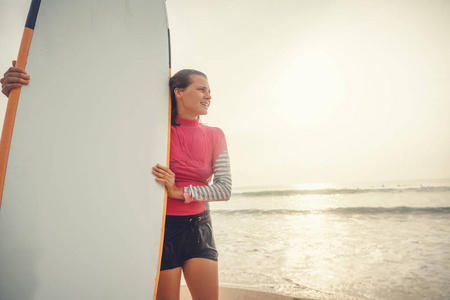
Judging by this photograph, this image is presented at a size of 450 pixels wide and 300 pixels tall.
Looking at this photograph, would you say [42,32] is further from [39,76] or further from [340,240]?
[340,240]

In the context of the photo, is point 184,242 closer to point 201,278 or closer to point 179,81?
point 201,278

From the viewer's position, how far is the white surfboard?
1006 millimetres

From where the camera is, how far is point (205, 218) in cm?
124

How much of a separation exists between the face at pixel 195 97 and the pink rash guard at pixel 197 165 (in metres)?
0.08

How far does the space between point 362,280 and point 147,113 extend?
3307mm

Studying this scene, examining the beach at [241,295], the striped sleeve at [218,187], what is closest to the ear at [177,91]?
the striped sleeve at [218,187]

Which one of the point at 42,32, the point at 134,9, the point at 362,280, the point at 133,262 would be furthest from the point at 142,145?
the point at 362,280

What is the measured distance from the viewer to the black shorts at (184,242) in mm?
1122

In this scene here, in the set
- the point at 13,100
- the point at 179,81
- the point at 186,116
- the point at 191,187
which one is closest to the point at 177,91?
the point at 179,81

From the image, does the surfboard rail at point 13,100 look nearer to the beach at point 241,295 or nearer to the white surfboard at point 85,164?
the white surfboard at point 85,164

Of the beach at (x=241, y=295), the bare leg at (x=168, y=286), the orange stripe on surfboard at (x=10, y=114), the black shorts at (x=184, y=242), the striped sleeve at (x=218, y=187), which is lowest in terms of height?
the beach at (x=241, y=295)

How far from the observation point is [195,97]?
1284 mm

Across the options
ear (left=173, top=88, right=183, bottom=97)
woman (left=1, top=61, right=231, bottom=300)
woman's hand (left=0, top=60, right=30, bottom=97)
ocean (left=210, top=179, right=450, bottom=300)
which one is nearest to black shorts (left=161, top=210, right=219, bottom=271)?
woman (left=1, top=61, right=231, bottom=300)

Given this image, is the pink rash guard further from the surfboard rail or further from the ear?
the surfboard rail
